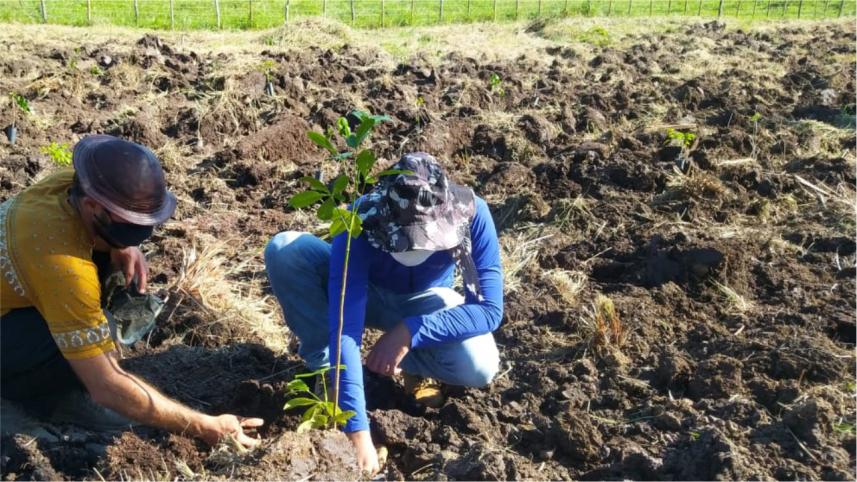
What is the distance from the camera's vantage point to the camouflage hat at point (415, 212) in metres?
2.78

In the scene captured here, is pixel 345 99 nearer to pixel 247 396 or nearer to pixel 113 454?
pixel 247 396

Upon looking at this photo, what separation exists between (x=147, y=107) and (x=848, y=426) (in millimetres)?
6100

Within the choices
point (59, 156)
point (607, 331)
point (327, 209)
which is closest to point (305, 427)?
point (327, 209)

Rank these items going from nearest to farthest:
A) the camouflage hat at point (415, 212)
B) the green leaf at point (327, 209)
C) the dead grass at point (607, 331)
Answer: the green leaf at point (327, 209) → the camouflage hat at point (415, 212) → the dead grass at point (607, 331)

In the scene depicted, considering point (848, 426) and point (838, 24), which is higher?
point (838, 24)

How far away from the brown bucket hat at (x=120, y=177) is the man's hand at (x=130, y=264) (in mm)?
606

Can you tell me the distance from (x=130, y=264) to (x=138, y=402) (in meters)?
0.91

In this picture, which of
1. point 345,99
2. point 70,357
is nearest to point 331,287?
point 70,357

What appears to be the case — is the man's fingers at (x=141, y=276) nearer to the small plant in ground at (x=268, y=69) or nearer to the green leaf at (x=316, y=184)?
the green leaf at (x=316, y=184)

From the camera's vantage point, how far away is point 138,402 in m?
2.53

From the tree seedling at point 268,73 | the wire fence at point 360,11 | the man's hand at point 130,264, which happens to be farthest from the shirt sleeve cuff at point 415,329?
the wire fence at point 360,11

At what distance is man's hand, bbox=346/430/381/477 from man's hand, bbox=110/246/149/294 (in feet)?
4.15

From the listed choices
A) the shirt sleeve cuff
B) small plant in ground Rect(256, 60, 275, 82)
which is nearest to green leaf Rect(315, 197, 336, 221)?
the shirt sleeve cuff

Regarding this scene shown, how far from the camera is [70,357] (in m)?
2.48
